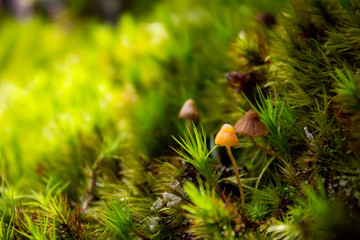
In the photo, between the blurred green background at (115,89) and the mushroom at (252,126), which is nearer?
the mushroom at (252,126)

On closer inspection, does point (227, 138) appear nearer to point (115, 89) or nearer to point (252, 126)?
point (252, 126)

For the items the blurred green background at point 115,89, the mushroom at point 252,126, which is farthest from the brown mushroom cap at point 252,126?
the blurred green background at point 115,89

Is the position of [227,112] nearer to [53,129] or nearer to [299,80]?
[299,80]

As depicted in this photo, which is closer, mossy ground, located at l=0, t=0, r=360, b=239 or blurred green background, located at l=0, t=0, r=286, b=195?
mossy ground, located at l=0, t=0, r=360, b=239

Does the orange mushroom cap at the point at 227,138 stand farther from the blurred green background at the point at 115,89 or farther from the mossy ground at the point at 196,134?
the blurred green background at the point at 115,89

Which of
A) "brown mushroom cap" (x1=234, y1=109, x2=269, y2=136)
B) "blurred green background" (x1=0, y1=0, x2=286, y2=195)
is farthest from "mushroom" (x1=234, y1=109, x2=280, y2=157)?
"blurred green background" (x1=0, y1=0, x2=286, y2=195)

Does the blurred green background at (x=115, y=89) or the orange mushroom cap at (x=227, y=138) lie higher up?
the orange mushroom cap at (x=227, y=138)

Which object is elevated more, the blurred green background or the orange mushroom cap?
the orange mushroom cap

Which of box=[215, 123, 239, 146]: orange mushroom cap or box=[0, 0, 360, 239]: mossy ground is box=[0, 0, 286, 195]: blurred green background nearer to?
box=[0, 0, 360, 239]: mossy ground
